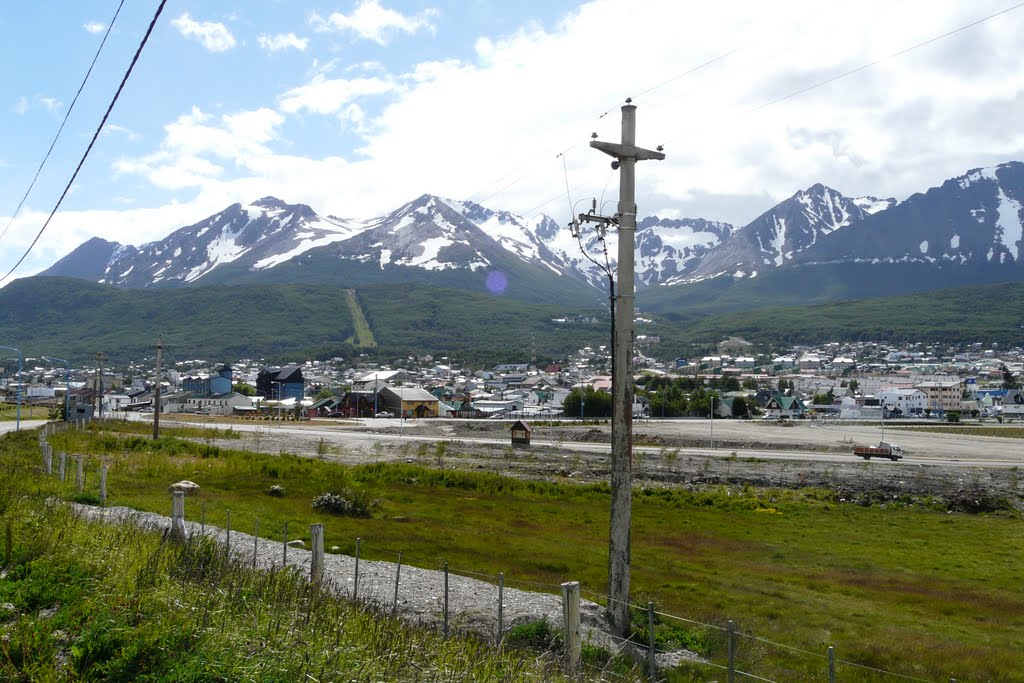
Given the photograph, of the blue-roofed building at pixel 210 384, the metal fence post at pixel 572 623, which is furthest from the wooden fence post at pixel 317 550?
the blue-roofed building at pixel 210 384

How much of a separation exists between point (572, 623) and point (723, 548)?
19.5 m

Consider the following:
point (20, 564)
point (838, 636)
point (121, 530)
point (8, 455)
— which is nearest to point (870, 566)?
point (838, 636)

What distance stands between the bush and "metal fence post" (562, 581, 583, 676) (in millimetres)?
21381

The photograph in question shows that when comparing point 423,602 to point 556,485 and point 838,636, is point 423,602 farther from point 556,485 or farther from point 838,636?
point 556,485

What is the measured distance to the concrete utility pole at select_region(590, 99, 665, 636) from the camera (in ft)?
49.0

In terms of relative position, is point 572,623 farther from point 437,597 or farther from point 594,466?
point 594,466

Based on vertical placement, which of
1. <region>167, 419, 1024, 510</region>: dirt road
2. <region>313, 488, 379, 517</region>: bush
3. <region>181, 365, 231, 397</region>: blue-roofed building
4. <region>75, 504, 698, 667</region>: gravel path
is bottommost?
<region>167, 419, 1024, 510</region>: dirt road

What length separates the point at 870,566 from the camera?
81.9 feet

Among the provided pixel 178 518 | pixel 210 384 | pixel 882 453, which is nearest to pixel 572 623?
pixel 178 518

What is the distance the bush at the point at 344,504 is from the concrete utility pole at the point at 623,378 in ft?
56.6

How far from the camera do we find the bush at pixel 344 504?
99.4 feet

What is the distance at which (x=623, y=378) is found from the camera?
591 inches

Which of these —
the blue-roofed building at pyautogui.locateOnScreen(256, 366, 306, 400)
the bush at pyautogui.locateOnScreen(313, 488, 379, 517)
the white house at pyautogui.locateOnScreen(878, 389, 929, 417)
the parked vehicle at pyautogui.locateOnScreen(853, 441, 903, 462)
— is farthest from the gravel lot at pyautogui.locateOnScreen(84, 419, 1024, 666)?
the white house at pyautogui.locateOnScreen(878, 389, 929, 417)

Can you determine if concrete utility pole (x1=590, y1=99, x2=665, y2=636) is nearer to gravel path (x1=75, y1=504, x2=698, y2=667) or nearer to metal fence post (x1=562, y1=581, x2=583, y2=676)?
gravel path (x1=75, y1=504, x2=698, y2=667)
